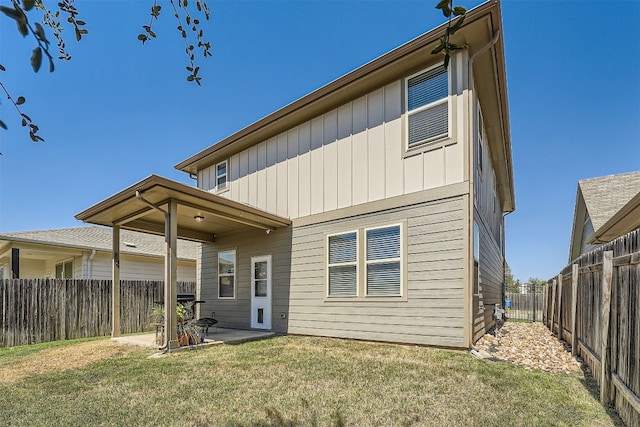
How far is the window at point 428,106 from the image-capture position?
646cm

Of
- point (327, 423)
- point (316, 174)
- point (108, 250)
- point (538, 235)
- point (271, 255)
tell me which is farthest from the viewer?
point (538, 235)

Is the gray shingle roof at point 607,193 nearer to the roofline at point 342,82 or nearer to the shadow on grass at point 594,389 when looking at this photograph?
the roofline at point 342,82

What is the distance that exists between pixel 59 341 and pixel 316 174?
763cm

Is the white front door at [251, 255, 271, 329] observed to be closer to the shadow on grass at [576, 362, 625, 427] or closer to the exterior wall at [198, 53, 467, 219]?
the exterior wall at [198, 53, 467, 219]

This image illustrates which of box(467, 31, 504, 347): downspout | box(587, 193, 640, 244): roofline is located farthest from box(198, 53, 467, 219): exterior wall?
box(587, 193, 640, 244): roofline

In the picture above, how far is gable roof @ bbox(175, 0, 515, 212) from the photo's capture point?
5.93 metres

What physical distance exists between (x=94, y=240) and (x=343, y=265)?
37.8 feet

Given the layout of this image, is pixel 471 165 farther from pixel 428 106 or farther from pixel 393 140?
pixel 393 140

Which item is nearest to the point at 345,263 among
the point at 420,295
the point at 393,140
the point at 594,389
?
the point at 420,295

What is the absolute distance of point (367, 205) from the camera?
7.37m

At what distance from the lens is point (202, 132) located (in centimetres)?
1389

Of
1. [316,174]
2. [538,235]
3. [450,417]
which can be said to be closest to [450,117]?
[316,174]

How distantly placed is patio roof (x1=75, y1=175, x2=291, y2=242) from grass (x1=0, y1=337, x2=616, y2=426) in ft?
9.44

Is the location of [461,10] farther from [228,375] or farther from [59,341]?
[59,341]
